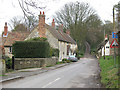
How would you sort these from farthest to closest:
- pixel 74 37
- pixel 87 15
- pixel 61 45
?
1. pixel 74 37
2. pixel 87 15
3. pixel 61 45

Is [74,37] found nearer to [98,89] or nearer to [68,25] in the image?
[68,25]

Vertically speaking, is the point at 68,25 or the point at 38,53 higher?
the point at 68,25

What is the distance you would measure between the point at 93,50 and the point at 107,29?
38.3 feet

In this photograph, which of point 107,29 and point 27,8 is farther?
point 107,29

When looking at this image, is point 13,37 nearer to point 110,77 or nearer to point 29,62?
point 29,62

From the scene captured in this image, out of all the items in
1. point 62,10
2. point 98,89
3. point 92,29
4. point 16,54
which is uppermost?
point 62,10

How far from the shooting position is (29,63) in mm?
24328

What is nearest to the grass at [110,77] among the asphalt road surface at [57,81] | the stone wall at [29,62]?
the asphalt road surface at [57,81]

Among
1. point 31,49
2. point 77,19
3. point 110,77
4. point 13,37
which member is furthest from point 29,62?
point 77,19

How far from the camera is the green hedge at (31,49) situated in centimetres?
2542

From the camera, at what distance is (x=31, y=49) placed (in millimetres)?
25609

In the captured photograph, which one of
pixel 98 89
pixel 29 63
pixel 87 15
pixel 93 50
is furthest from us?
pixel 93 50

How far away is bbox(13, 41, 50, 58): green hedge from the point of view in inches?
1001

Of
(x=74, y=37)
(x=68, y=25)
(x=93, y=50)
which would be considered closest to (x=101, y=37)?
(x=93, y=50)
